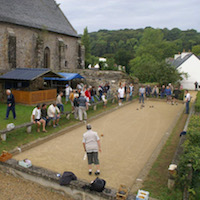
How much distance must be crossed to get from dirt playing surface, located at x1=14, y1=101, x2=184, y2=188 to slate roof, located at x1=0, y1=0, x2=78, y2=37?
1591 centimetres

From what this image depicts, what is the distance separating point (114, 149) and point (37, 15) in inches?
915

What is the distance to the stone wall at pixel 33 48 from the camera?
22.1m

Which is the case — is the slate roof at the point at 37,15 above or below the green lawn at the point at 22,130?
above

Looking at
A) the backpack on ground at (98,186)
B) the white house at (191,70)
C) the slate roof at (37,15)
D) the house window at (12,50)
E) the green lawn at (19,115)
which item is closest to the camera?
the backpack on ground at (98,186)

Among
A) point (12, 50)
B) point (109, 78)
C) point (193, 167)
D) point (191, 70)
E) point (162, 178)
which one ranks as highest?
point (12, 50)

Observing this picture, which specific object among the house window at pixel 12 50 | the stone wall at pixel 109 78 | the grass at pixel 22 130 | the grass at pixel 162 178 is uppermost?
the house window at pixel 12 50

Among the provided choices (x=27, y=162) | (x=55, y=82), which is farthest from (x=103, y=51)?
(x=27, y=162)

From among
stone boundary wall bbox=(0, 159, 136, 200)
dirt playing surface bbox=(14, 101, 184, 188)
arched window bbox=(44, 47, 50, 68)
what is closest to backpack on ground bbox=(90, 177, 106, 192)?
stone boundary wall bbox=(0, 159, 136, 200)

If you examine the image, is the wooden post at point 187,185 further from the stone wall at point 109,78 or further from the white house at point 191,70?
the white house at point 191,70

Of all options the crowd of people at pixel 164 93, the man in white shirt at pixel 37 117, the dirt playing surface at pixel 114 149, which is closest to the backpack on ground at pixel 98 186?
the dirt playing surface at pixel 114 149

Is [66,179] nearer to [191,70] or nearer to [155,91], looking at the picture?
[155,91]

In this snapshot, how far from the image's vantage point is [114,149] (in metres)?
9.48

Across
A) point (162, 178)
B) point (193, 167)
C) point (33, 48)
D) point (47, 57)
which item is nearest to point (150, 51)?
point (47, 57)

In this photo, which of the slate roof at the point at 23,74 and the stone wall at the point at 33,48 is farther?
the stone wall at the point at 33,48
